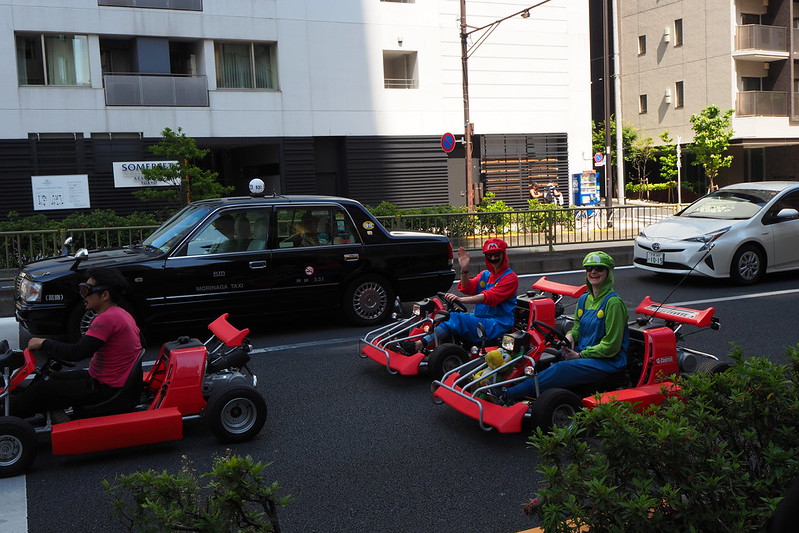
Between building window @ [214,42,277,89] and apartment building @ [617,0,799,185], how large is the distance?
73.2 ft

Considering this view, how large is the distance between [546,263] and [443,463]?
404 inches

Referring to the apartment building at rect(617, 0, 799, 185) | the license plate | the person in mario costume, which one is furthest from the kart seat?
the apartment building at rect(617, 0, 799, 185)

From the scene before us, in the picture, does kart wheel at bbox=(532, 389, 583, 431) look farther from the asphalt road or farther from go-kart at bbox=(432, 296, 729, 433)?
the asphalt road

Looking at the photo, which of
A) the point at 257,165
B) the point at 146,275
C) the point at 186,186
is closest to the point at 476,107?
the point at 257,165

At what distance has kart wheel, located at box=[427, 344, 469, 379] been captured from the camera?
6.84 m

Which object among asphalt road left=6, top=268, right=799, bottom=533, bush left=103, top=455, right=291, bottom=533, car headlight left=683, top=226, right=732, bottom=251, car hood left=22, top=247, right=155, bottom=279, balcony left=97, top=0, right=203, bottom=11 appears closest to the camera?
bush left=103, top=455, right=291, bottom=533

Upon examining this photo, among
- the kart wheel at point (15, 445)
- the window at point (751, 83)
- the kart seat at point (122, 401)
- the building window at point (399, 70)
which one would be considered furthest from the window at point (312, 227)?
the window at point (751, 83)

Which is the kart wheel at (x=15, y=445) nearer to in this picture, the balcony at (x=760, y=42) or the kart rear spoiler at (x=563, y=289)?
the kart rear spoiler at (x=563, y=289)

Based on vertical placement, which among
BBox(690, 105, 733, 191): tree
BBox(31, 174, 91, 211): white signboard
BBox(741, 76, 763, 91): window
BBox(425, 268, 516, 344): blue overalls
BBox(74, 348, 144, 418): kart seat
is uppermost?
BBox(741, 76, 763, 91): window

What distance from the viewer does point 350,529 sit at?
14.0 ft

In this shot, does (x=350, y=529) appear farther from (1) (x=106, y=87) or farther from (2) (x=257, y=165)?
(2) (x=257, y=165)

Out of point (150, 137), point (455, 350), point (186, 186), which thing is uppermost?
point (150, 137)

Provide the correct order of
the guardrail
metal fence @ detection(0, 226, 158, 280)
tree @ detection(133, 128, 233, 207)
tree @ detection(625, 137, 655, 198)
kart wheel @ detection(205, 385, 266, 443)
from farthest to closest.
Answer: tree @ detection(625, 137, 655, 198) → tree @ detection(133, 128, 233, 207) → the guardrail → metal fence @ detection(0, 226, 158, 280) → kart wheel @ detection(205, 385, 266, 443)

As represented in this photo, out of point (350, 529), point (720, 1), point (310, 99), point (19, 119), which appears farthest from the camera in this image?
point (720, 1)
